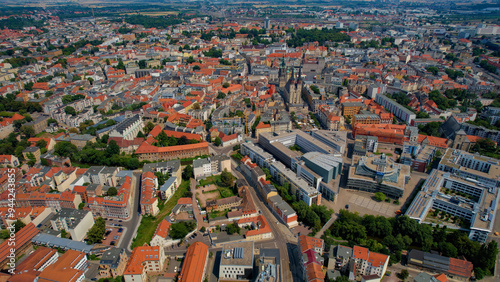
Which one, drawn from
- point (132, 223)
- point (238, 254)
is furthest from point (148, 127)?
point (238, 254)

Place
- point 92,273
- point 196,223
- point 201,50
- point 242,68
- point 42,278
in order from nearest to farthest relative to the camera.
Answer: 1. point 42,278
2. point 92,273
3. point 196,223
4. point 242,68
5. point 201,50

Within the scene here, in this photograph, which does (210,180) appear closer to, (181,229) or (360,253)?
(181,229)

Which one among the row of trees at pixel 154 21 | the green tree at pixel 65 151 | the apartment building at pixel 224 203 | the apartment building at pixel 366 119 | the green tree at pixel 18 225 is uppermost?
the row of trees at pixel 154 21

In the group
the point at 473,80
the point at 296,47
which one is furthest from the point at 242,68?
the point at 473,80

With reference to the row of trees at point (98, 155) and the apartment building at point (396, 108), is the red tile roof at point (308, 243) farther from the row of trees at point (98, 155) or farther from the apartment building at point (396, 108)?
the apartment building at point (396, 108)

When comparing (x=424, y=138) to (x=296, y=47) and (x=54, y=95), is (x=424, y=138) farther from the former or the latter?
(x=296, y=47)

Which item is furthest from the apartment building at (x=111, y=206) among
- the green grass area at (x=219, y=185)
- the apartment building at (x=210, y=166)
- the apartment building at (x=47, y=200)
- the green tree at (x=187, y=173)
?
the apartment building at (x=210, y=166)
